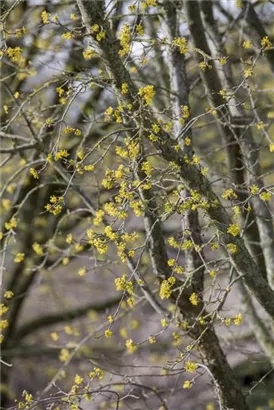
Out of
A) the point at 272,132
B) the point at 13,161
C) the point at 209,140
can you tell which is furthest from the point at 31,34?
the point at 209,140

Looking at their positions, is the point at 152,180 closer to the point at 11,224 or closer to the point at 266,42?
the point at 266,42

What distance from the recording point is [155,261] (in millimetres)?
5746

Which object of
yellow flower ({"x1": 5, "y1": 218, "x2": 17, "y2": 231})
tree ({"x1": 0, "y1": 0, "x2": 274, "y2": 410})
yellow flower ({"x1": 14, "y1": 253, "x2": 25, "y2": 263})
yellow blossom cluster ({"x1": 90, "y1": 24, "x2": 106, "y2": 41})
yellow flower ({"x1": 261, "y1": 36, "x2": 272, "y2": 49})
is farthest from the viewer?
yellow flower ({"x1": 14, "y1": 253, "x2": 25, "y2": 263})

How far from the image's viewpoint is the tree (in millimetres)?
4516

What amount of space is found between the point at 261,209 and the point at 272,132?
6387mm

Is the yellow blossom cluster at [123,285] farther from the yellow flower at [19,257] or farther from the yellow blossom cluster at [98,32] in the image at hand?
the yellow flower at [19,257]

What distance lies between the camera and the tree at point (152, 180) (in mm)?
4516

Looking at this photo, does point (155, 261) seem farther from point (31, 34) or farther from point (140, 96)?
point (31, 34)

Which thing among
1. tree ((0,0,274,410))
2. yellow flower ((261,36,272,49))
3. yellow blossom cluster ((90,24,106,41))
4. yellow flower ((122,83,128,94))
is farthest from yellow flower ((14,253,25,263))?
yellow flower ((261,36,272,49))

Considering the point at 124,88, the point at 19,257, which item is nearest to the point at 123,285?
the point at 124,88

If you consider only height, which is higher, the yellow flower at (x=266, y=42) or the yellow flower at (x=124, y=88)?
the yellow flower at (x=266, y=42)

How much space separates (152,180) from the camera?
14.9ft

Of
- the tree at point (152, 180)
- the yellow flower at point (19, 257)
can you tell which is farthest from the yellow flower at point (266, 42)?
the yellow flower at point (19, 257)

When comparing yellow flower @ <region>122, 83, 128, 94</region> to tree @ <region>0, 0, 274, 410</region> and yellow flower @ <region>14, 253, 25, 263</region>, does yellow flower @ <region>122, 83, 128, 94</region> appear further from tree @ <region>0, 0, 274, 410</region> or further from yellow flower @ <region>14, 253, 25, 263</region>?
yellow flower @ <region>14, 253, 25, 263</region>
